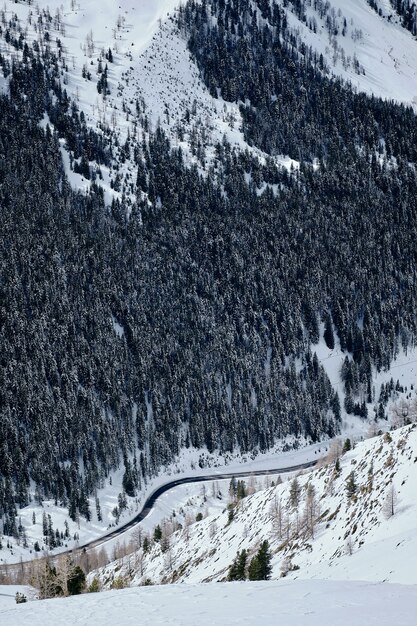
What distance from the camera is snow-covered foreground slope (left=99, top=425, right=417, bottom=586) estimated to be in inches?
2318

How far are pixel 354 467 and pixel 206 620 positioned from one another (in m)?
69.6

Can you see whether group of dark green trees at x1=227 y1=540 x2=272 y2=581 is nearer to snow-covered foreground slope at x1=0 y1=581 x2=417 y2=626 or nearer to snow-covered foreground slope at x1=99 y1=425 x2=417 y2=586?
snow-covered foreground slope at x1=99 y1=425 x2=417 y2=586

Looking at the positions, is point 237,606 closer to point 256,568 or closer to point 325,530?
point 256,568

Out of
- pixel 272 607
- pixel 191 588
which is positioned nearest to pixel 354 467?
pixel 191 588

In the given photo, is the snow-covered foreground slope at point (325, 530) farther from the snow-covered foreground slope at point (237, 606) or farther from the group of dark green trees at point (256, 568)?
the snow-covered foreground slope at point (237, 606)

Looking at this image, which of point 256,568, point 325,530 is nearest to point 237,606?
point 256,568

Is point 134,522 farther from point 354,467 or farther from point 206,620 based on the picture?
point 206,620

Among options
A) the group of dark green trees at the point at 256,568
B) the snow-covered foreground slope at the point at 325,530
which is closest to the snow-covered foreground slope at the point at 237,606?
the snow-covered foreground slope at the point at 325,530

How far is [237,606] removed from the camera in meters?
37.1

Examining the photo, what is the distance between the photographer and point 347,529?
266 feet

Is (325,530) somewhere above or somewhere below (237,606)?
below

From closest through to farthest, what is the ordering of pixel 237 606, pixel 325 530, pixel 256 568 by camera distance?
pixel 237 606, pixel 256 568, pixel 325 530

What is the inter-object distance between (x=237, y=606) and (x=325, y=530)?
53.5 metres

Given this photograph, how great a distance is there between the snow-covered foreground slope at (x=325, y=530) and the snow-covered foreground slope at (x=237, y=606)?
8.62 meters
